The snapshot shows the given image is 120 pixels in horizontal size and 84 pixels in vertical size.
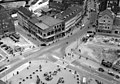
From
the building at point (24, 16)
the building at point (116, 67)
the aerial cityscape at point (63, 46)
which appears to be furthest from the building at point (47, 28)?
the building at point (116, 67)

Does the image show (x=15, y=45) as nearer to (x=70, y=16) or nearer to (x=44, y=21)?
(x=44, y=21)

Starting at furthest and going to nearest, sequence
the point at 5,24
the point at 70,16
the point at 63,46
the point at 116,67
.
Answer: the point at 70,16 → the point at 5,24 → the point at 63,46 → the point at 116,67

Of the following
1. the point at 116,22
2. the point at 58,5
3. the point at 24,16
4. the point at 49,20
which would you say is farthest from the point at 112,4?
the point at 24,16

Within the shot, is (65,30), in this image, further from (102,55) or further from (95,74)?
(95,74)

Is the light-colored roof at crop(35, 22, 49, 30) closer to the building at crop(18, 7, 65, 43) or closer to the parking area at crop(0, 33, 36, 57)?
the building at crop(18, 7, 65, 43)

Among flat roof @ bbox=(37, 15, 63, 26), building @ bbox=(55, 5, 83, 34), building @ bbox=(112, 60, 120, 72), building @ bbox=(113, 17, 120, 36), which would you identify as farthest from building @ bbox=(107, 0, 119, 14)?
building @ bbox=(112, 60, 120, 72)
